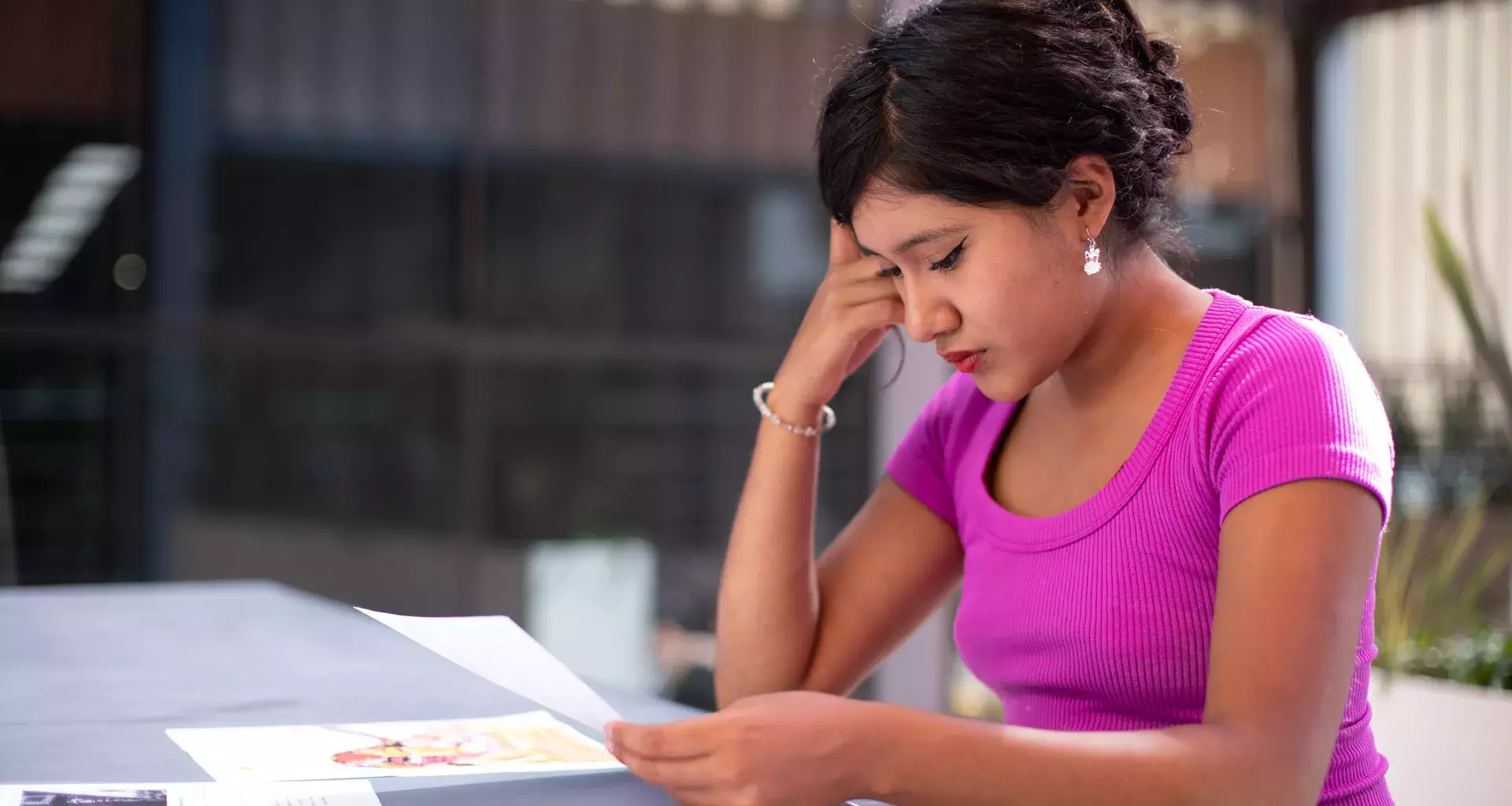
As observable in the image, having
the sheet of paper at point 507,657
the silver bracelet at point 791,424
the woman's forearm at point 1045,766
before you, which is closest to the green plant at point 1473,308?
the silver bracelet at point 791,424

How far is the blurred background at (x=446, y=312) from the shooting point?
3.50m

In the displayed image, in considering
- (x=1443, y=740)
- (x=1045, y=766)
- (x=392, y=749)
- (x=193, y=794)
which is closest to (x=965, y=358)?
(x=1045, y=766)

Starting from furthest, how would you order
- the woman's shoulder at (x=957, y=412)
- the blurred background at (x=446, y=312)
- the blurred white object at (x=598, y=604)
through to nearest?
the blurred white object at (x=598, y=604), the blurred background at (x=446, y=312), the woman's shoulder at (x=957, y=412)

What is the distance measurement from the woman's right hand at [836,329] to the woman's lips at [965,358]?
0.48 feet

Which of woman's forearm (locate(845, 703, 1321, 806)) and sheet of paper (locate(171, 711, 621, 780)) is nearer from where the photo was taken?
woman's forearm (locate(845, 703, 1321, 806))

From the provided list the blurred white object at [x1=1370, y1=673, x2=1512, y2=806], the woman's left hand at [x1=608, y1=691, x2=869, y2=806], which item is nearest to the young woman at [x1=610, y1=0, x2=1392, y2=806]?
the woman's left hand at [x1=608, y1=691, x2=869, y2=806]

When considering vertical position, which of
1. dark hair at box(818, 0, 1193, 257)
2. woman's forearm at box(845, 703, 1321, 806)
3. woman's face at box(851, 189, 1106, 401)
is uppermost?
dark hair at box(818, 0, 1193, 257)

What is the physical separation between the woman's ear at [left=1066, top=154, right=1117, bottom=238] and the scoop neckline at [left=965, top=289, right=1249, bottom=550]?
12 cm

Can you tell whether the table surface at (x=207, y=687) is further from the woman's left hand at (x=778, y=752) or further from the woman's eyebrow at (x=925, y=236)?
the woman's eyebrow at (x=925, y=236)

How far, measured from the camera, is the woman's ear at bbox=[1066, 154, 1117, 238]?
117 centimetres

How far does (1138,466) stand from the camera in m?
1.18

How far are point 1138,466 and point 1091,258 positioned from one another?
17cm

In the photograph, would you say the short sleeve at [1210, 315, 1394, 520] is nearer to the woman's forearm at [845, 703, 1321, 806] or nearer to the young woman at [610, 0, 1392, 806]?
the young woman at [610, 0, 1392, 806]

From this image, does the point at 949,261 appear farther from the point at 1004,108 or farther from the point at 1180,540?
the point at 1180,540
